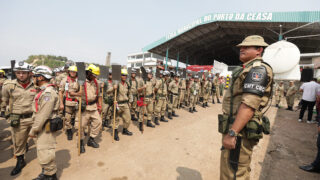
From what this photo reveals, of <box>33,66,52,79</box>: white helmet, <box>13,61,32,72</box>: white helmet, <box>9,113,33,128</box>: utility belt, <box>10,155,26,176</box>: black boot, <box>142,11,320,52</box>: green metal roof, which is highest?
<box>142,11,320,52</box>: green metal roof

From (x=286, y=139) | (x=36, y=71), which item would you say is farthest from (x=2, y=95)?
(x=286, y=139)

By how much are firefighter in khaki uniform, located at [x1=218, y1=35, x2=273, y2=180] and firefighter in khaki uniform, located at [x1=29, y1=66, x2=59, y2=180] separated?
2.65 meters

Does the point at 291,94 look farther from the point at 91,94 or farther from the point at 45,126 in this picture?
the point at 45,126

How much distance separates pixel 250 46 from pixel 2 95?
4.53m

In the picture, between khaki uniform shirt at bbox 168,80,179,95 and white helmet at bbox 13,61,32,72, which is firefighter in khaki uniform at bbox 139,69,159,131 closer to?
khaki uniform shirt at bbox 168,80,179,95

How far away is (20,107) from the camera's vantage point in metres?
2.96

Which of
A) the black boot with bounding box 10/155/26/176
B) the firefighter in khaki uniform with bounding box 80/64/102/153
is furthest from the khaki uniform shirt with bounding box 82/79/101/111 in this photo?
the black boot with bounding box 10/155/26/176

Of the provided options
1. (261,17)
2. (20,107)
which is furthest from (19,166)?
(261,17)

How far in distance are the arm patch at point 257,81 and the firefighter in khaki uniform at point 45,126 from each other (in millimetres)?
2863

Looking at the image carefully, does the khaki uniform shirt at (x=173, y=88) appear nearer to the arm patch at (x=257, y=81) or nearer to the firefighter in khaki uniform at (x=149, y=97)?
the firefighter in khaki uniform at (x=149, y=97)

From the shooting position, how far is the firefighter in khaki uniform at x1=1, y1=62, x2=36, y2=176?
113 inches

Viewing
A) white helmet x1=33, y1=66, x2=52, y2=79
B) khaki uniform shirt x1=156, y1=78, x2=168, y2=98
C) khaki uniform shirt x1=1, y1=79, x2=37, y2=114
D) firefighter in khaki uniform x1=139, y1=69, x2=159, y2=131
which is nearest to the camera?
white helmet x1=33, y1=66, x2=52, y2=79

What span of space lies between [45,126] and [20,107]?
1.05m

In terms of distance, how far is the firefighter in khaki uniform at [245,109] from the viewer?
4.88 ft
